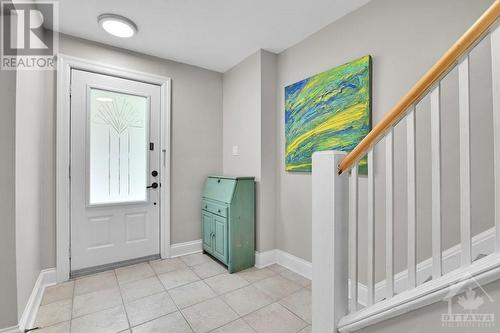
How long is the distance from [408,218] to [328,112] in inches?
57.3

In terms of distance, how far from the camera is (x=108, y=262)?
8.68ft

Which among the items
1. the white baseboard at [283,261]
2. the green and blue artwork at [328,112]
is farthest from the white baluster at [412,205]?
the white baseboard at [283,261]

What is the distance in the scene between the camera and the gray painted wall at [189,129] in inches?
116

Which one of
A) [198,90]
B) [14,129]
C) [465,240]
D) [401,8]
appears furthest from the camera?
[198,90]

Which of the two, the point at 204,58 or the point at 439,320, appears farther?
the point at 204,58

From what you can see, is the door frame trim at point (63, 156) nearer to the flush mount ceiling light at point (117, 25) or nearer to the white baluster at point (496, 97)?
the flush mount ceiling light at point (117, 25)

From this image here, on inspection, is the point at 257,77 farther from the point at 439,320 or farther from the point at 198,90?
the point at 439,320

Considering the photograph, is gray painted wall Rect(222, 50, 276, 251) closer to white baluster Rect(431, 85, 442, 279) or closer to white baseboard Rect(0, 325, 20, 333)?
white baluster Rect(431, 85, 442, 279)

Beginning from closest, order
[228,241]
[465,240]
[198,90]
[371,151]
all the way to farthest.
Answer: [465,240] → [371,151] → [228,241] → [198,90]

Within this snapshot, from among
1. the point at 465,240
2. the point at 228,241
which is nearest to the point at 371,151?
the point at 465,240

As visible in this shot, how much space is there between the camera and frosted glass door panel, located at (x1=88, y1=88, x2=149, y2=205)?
2605 mm

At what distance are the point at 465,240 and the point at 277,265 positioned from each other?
219 centimetres
